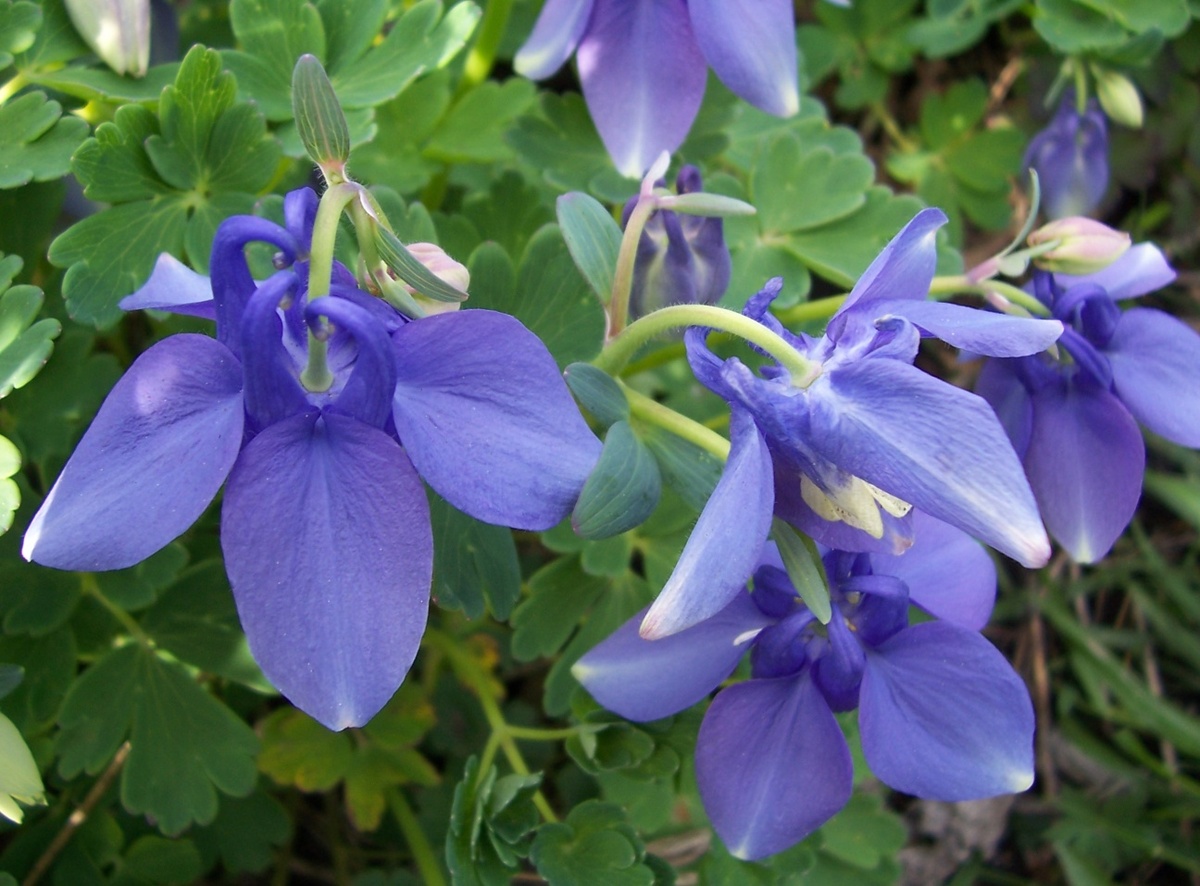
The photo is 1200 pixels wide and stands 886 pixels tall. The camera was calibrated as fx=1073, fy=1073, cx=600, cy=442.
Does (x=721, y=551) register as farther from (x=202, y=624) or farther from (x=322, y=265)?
(x=202, y=624)

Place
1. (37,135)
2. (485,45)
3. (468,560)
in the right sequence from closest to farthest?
(468,560)
(37,135)
(485,45)

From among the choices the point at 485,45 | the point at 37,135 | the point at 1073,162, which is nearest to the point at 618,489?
the point at 37,135

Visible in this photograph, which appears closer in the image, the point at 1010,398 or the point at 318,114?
the point at 318,114

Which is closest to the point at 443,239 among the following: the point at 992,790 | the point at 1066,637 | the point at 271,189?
the point at 271,189

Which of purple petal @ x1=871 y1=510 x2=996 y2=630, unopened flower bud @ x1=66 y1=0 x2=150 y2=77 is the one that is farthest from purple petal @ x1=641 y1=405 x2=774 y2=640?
unopened flower bud @ x1=66 y1=0 x2=150 y2=77

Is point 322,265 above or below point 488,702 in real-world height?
above

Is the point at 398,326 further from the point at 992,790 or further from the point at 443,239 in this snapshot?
the point at 992,790
